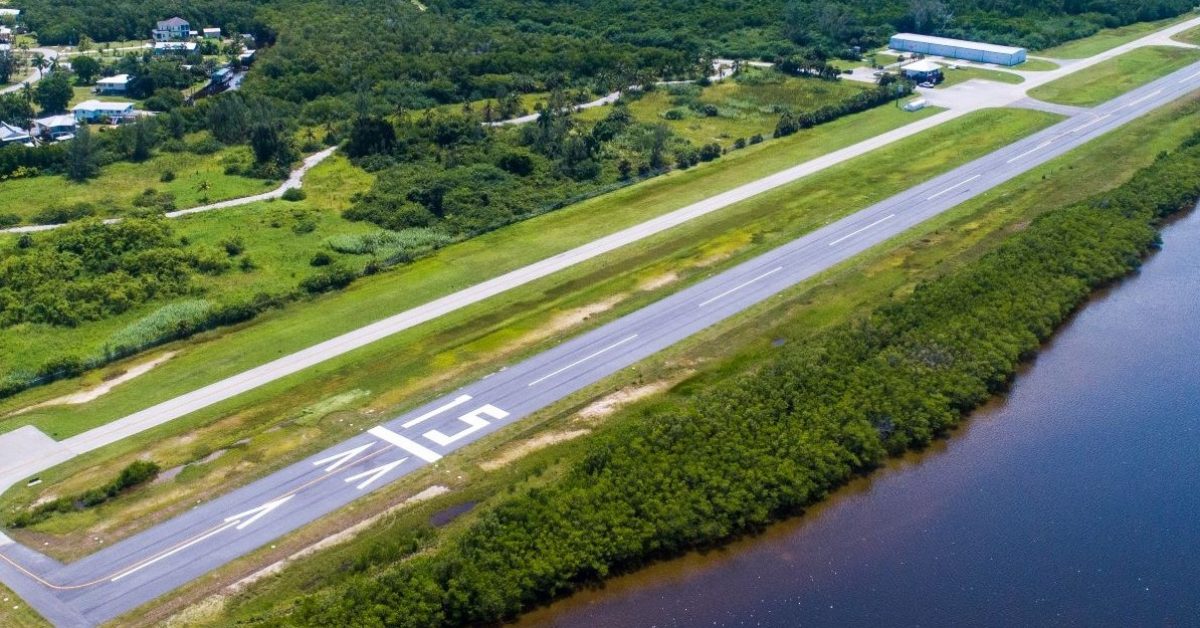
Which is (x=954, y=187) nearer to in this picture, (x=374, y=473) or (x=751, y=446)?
(x=751, y=446)

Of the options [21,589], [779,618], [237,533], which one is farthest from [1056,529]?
[21,589]

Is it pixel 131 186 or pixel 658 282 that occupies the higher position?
pixel 131 186

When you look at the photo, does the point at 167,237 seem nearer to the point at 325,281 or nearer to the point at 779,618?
the point at 325,281

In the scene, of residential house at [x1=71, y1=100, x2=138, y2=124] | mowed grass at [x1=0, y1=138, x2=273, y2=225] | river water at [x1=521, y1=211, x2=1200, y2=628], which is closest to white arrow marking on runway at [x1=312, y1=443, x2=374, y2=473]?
river water at [x1=521, y1=211, x2=1200, y2=628]

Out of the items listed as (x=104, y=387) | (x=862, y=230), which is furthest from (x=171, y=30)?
(x=862, y=230)

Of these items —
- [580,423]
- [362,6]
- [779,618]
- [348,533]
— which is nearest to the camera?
[779,618]
